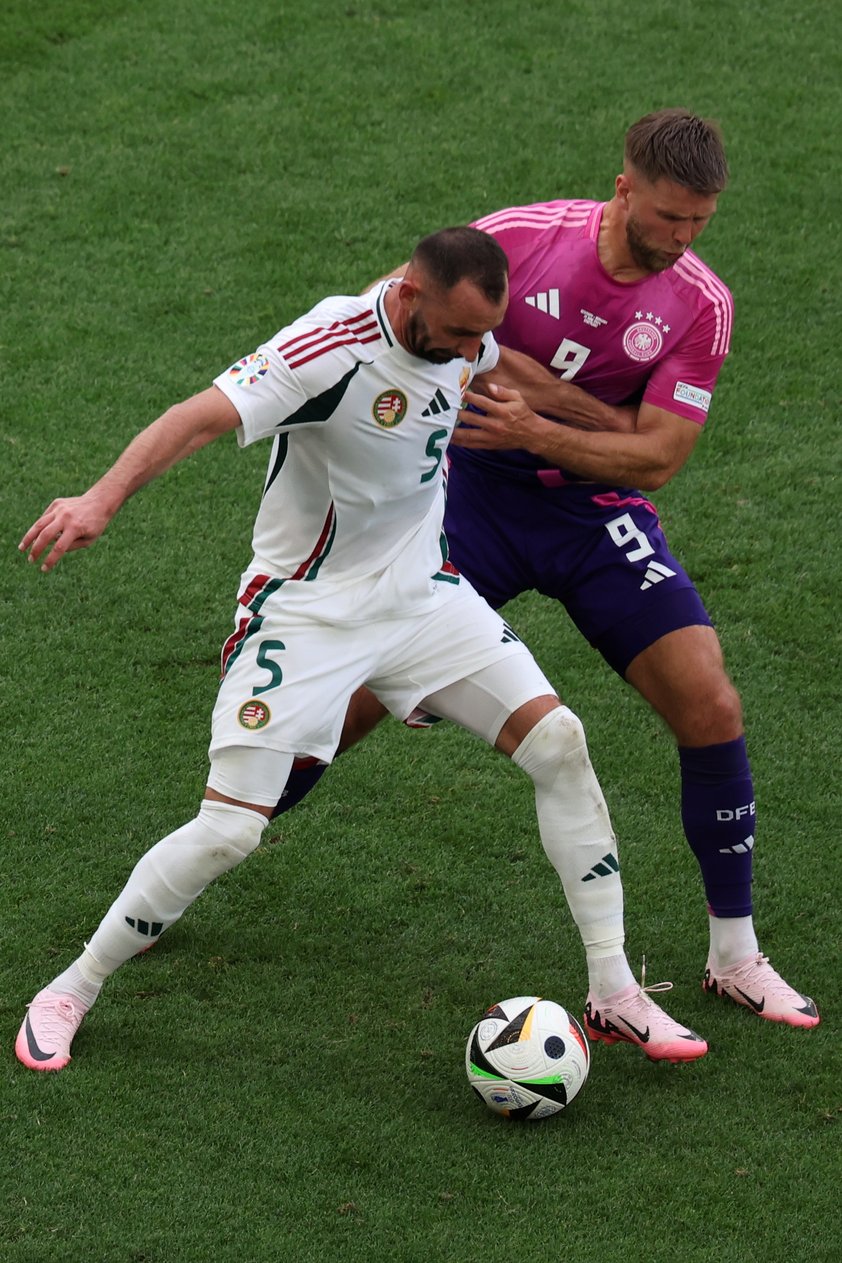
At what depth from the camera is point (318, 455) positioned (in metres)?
4.23

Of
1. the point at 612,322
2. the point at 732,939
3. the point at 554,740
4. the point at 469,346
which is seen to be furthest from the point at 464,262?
the point at 732,939

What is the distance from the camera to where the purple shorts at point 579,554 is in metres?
4.74

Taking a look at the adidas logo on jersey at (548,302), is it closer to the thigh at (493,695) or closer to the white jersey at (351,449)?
the white jersey at (351,449)

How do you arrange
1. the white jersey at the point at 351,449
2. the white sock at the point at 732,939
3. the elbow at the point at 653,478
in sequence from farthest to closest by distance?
the white sock at the point at 732,939
the elbow at the point at 653,478
the white jersey at the point at 351,449

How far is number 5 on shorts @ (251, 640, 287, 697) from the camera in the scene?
4297mm

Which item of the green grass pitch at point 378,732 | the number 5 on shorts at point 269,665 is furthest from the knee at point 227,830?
the green grass pitch at point 378,732

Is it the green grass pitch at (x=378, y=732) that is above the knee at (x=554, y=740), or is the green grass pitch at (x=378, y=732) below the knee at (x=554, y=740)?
below

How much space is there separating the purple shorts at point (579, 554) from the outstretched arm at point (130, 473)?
3.97 feet

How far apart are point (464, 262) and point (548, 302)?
2.92 ft

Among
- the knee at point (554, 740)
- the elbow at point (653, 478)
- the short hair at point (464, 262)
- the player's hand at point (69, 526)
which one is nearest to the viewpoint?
the player's hand at point (69, 526)

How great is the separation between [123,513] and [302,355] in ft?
10.1

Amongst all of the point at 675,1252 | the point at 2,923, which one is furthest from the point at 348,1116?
the point at 2,923

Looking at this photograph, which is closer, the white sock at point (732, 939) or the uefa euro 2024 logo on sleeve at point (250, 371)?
the uefa euro 2024 logo on sleeve at point (250, 371)

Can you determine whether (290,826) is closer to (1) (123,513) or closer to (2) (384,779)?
(2) (384,779)
